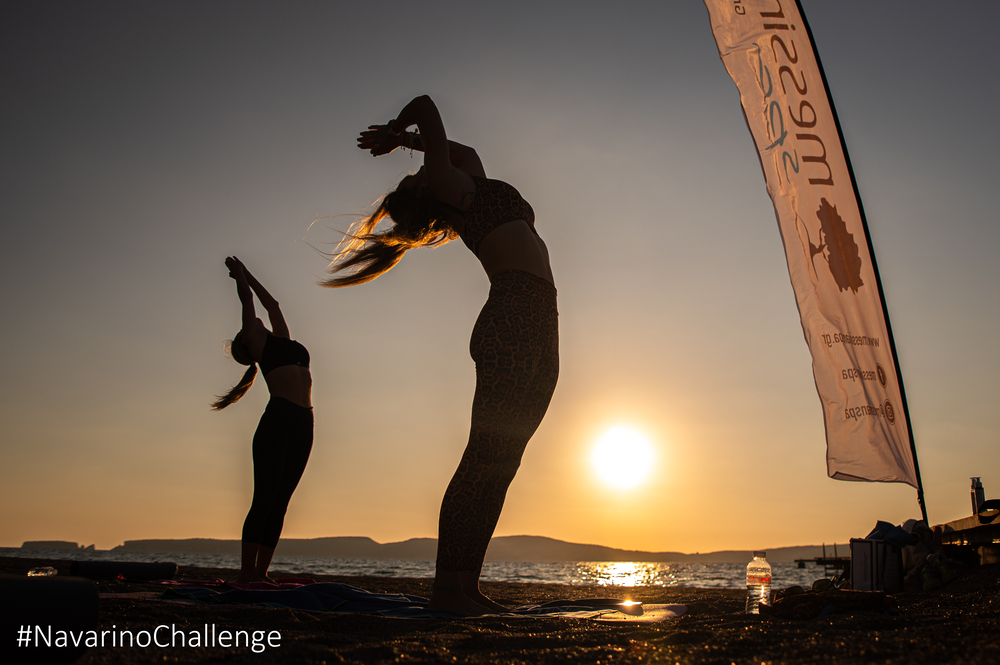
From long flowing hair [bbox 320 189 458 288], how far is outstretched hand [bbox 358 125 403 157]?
0.76ft

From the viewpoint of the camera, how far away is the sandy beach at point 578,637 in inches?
Answer: 60.9

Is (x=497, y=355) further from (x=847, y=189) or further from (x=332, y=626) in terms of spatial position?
(x=847, y=189)

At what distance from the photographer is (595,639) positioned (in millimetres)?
2047

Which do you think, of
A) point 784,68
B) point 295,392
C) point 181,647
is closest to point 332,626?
point 181,647

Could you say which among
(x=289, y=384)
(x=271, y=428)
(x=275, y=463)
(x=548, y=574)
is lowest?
(x=548, y=574)

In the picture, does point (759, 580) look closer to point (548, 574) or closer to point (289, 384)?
point (289, 384)

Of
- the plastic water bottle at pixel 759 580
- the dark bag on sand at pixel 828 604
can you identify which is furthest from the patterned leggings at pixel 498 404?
the plastic water bottle at pixel 759 580

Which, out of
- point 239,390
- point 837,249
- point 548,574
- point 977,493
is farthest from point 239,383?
point 548,574

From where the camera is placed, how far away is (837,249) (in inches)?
182

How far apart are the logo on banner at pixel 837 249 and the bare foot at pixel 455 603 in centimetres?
345

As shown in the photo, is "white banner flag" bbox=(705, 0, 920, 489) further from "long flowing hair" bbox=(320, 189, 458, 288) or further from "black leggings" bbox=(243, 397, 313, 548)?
"black leggings" bbox=(243, 397, 313, 548)

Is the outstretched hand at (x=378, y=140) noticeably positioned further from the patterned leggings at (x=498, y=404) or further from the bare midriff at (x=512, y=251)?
the patterned leggings at (x=498, y=404)

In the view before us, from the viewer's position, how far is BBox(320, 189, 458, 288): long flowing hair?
342cm

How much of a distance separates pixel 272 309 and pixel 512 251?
2.58 metres
